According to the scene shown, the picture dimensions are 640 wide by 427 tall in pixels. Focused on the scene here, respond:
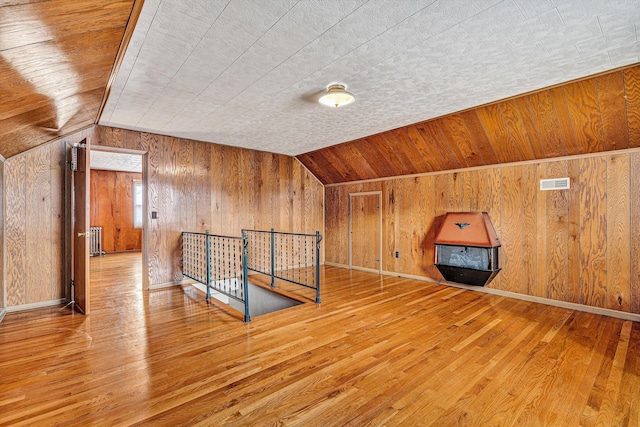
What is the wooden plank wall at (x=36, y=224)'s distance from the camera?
12.3ft

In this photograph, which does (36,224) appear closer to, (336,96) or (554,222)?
(336,96)

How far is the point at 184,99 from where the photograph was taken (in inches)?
133

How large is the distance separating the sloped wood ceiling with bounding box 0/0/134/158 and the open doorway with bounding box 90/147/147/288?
5931 mm

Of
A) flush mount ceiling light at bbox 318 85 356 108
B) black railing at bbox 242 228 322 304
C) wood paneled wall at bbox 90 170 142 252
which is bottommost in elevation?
black railing at bbox 242 228 322 304

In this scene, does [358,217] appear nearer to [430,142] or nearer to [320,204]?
[320,204]

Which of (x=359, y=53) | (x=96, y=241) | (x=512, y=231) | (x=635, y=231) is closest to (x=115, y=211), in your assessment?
(x=96, y=241)

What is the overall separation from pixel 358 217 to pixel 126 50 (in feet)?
16.6

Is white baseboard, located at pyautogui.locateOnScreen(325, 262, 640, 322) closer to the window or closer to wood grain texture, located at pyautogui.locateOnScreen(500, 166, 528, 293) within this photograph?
wood grain texture, located at pyautogui.locateOnScreen(500, 166, 528, 293)

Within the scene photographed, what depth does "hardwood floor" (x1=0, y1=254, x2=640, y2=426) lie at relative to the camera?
1866 mm

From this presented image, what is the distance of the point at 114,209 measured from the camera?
920cm

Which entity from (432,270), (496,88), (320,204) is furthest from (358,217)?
(496,88)

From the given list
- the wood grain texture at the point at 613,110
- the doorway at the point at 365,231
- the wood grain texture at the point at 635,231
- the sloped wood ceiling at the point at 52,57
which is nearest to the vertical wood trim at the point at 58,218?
the sloped wood ceiling at the point at 52,57

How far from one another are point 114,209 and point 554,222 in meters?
10.8

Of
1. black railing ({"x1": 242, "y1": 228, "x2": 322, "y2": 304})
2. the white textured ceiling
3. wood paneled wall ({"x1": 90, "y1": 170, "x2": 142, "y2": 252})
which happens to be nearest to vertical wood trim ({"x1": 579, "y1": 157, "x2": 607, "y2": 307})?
the white textured ceiling
